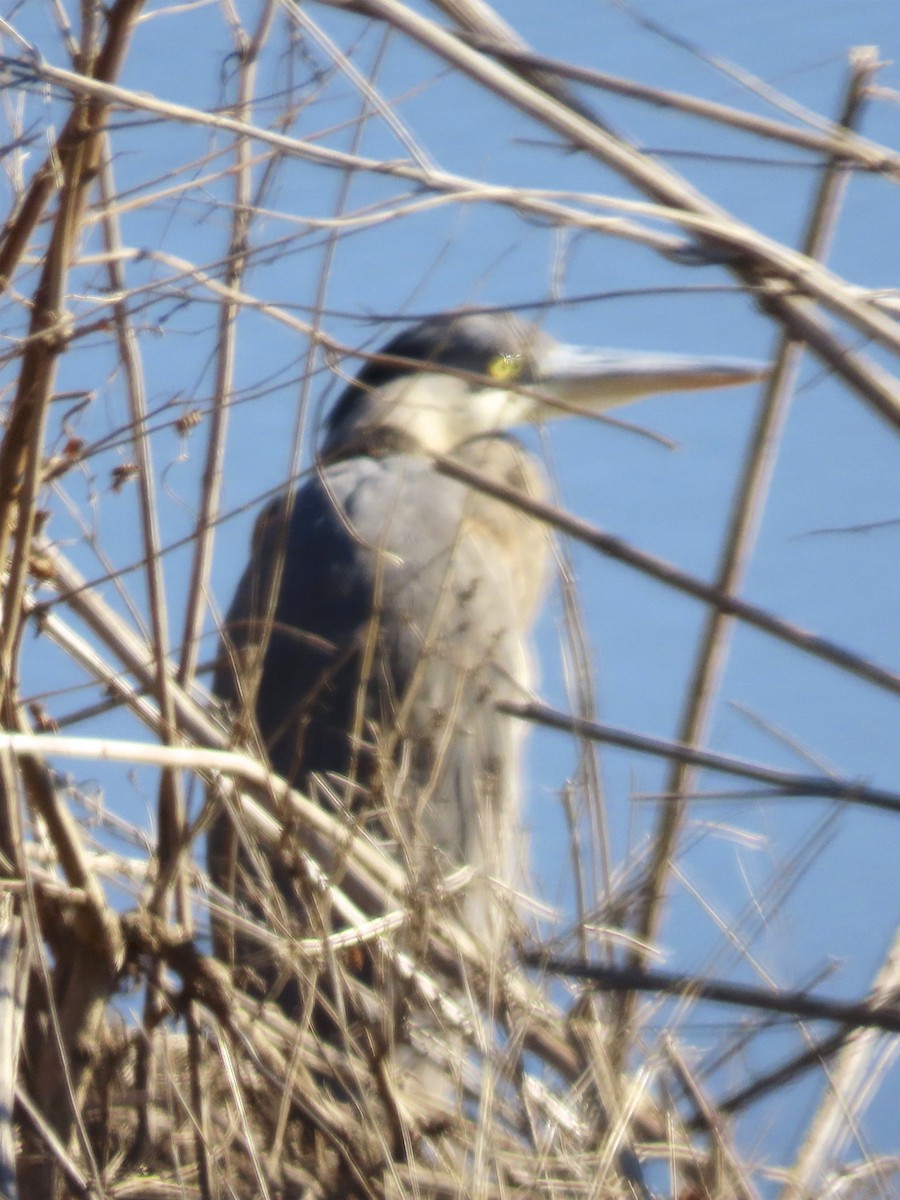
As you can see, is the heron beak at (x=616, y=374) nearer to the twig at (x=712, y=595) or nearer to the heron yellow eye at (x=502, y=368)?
the heron yellow eye at (x=502, y=368)

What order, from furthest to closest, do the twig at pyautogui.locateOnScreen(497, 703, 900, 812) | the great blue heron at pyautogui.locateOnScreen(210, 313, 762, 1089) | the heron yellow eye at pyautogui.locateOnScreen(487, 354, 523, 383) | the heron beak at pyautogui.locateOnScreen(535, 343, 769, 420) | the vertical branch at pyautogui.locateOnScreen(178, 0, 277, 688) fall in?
the heron beak at pyautogui.locateOnScreen(535, 343, 769, 420) → the heron yellow eye at pyautogui.locateOnScreen(487, 354, 523, 383) → the great blue heron at pyautogui.locateOnScreen(210, 313, 762, 1089) → the vertical branch at pyautogui.locateOnScreen(178, 0, 277, 688) → the twig at pyautogui.locateOnScreen(497, 703, 900, 812)

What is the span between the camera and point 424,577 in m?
2.36

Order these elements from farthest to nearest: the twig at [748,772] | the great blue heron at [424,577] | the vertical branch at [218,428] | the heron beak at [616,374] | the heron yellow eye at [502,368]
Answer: the heron beak at [616,374]
the heron yellow eye at [502,368]
the great blue heron at [424,577]
the vertical branch at [218,428]
the twig at [748,772]

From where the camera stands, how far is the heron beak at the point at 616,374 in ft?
9.55

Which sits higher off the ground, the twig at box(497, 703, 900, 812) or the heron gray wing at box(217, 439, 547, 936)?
the twig at box(497, 703, 900, 812)

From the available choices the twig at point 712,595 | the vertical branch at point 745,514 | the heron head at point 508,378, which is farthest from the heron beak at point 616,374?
the twig at point 712,595

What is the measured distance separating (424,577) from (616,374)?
0.80 m

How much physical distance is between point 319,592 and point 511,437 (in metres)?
0.55

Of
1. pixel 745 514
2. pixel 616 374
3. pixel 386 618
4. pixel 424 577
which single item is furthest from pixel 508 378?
pixel 745 514

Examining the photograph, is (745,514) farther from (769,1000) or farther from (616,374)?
(616,374)

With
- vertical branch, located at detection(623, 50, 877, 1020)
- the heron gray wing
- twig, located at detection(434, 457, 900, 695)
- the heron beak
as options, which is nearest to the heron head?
the heron beak

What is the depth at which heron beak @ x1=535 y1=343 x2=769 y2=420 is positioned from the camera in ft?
9.55

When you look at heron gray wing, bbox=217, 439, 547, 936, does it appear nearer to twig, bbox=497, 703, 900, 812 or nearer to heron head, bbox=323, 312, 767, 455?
heron head, bbox=323, 312, 767, 455

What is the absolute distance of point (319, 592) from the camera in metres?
2.42
